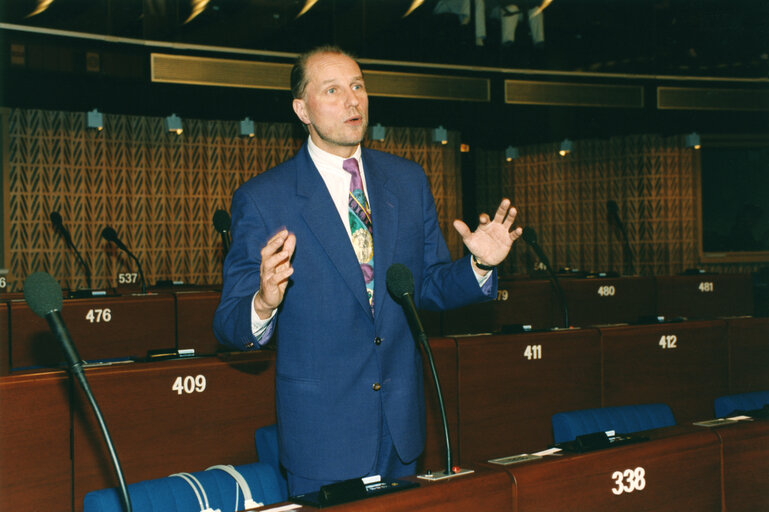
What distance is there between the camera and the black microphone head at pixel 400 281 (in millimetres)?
1552

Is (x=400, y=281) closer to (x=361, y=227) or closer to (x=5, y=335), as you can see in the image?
(x=361, y=227)

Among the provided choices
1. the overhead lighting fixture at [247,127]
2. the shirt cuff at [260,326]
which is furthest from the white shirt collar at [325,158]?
the overhead lighting fixture at [247,127]

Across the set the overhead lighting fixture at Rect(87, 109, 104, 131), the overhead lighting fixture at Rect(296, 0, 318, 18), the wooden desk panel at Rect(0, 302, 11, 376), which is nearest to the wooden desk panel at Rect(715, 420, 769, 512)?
the wooden desk panel at Rect(0, 302, 11, 376)

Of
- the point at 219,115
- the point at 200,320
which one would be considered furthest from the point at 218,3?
A: the point at 200,320

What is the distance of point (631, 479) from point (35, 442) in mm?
2088

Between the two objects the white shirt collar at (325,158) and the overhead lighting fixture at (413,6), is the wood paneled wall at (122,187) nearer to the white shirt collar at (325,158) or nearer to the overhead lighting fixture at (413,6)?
the overhead lighting fixture at (413,6)

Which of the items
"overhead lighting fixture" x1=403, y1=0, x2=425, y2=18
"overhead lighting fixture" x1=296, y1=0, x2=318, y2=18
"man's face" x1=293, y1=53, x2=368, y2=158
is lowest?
"man's face" x1=293, y1=53, x2=368, y2=158

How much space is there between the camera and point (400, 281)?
155 cm

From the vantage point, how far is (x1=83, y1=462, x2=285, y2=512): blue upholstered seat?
163 centimetres

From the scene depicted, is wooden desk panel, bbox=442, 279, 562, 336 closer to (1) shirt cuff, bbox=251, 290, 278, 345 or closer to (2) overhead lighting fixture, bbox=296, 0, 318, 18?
(1) shirt cuff, bbox=251, 290, 278, 345

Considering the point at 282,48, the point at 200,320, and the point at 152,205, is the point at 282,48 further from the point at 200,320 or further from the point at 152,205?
the point at 200,320

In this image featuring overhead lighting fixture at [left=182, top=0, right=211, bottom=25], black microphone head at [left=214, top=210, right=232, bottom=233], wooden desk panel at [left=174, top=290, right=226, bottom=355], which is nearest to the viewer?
black microphone head at [left=214, top=210, right=232, bottom=233]

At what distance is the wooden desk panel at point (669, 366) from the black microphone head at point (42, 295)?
130 inches

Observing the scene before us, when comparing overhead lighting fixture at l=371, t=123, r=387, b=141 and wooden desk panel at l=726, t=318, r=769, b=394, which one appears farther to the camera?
overhead lighting fixture at l=371, t=123, r=387, b=141
